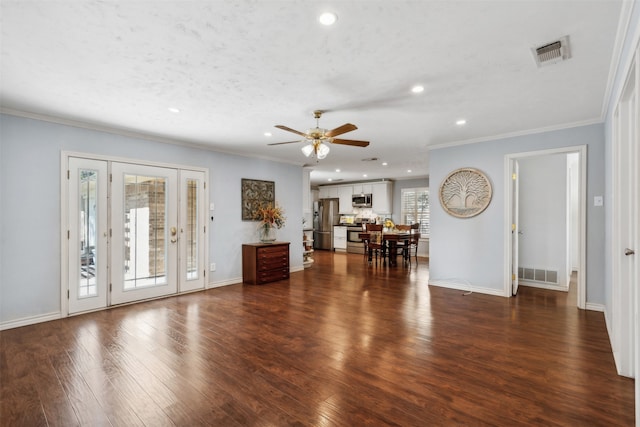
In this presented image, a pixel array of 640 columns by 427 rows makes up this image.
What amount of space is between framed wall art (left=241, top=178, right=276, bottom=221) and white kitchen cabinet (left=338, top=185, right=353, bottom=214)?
5.01 meters

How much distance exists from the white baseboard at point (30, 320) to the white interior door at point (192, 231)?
61.8 inches

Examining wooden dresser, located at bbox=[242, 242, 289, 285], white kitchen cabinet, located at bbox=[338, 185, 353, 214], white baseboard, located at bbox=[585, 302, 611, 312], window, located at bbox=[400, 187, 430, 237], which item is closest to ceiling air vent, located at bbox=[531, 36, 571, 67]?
white baseboard, located at bbox=[585, 302, 611, 312]

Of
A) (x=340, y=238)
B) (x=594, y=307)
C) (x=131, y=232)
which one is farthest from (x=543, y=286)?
(x=131, y=232)

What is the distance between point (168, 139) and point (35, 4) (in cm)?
313

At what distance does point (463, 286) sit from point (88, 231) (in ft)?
18.5

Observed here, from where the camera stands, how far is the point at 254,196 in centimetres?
612

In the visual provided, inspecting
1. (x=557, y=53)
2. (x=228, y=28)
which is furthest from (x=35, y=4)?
(x=557, y=53)

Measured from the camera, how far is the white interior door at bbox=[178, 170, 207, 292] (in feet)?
16.6

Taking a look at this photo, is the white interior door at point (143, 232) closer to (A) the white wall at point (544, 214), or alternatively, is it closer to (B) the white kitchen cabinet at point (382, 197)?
(A) the white wall at point (544, 214)

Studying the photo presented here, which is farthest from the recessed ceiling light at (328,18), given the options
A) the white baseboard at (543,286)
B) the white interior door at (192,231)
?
the white baseboard at (543,286)

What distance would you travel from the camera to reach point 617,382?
2.28 metres

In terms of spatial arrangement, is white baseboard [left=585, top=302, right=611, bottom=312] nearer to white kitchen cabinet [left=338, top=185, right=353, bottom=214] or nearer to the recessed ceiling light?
the recessed ceiling light

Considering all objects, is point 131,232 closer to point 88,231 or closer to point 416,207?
point 88,231

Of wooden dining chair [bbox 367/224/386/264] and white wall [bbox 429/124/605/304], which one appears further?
wooden dining chair [bbox 367/224/386/264]
